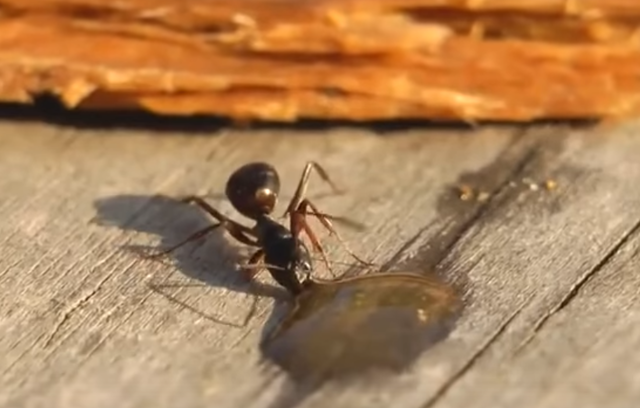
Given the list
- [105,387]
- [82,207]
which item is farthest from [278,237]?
[105,387]

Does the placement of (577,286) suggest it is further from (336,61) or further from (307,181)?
(336,61)

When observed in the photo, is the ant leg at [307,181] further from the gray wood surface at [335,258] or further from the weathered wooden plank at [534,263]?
the weathered wooden plank at [534,263]

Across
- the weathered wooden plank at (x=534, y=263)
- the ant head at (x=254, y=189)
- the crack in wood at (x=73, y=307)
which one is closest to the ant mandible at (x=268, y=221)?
the ant head at (x=254, y=189)

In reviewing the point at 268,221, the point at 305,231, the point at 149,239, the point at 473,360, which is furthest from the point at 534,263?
the point at 149,239

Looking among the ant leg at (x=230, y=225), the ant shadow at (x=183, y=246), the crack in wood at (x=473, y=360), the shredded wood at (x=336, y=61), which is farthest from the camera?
Answer: the shredded wood at (x=336, y=61)

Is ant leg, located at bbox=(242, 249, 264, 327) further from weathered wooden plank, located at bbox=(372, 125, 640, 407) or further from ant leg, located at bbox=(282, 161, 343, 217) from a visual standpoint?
weathered wooden plank, located at bbox=(372, 125, 640, 407)

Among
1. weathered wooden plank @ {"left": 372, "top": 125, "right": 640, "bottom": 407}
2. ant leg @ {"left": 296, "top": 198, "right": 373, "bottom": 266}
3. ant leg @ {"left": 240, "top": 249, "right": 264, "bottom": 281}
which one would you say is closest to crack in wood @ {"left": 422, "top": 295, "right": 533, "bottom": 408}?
weathered wooden plank @ {"left": 372, "top": 125, "right": 640, "bottom": 407}
